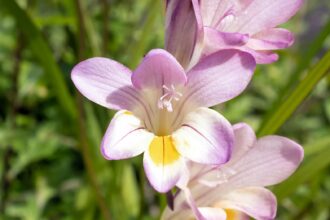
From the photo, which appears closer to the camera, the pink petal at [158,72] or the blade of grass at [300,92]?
the pink petal at [158,72]

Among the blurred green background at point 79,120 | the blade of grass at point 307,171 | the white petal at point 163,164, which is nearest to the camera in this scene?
the white petal at point 163,164

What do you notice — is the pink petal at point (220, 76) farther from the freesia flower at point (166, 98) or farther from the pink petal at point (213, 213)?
the pink petal at point (213, 213)

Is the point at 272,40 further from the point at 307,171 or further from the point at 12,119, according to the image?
Answer: the point at 12,119

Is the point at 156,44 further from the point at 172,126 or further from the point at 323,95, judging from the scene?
the point at 172,126

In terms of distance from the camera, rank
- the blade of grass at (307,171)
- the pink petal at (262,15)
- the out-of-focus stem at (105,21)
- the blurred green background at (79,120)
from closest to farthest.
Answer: the pink petal at (262,15), the blade of grass at (307,171), the blurred green background at (79,120), the out-of-focus stem at (105,21)

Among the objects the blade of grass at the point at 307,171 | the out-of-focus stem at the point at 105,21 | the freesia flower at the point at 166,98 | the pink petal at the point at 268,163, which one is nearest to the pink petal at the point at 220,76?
the freesia flower at the point at 166,98

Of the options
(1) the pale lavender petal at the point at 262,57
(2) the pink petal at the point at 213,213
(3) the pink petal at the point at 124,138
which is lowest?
(2) the pink petal at the point at 213,213

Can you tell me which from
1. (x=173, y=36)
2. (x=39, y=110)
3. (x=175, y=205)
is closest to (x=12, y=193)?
(x=39, y=110)

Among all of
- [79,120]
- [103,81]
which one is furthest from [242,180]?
[79,120]
